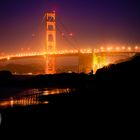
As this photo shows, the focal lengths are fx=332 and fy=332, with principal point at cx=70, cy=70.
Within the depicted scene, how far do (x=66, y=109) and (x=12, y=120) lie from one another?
9.41 feet

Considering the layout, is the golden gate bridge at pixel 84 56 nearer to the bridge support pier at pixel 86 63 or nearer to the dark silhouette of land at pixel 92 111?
the bridge support pier at pixel 86 63

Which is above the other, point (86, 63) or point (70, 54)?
point (70, 54)

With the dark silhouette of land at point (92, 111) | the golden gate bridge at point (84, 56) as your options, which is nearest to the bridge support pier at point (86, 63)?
the golden gate bridge at point (84, 56)

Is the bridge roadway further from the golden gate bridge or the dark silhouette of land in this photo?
the dark silhouette of land

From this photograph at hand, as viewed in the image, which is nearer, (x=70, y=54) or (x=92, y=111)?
(x=92, y=111)

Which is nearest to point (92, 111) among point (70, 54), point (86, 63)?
point (86, 63)

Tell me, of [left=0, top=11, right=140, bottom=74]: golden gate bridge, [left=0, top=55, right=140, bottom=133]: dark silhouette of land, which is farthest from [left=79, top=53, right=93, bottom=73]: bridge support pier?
[left=0, top=55, right=140, bottom=133]: dark silhouette of land

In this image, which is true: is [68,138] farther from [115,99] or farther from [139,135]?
[115,99]

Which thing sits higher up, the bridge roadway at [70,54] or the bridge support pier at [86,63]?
the bridge roadway at [70,54]

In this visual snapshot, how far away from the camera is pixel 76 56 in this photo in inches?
2152

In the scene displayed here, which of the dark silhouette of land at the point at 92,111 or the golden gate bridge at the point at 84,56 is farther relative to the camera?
the golden gate bridge at the point at 84,56

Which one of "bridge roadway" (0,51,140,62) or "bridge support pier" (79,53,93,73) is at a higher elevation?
"bridge roadway" (0,51,140,62)

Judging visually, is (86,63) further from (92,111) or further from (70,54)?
(92,111)

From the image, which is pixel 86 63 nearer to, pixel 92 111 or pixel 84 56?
pixel 84 56
